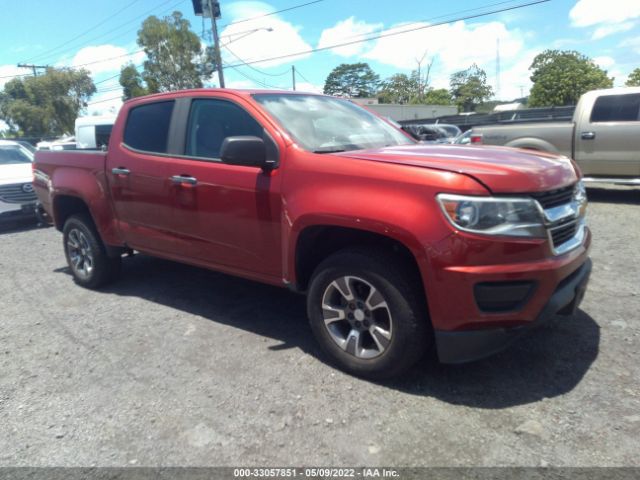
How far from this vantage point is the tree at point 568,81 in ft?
138

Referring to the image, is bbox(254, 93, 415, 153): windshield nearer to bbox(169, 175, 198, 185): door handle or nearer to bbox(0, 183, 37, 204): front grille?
bbox(169, 175, 198, 185): door handle

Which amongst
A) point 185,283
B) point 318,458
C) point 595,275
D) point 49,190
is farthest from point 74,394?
point 595,275

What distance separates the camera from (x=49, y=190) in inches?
214

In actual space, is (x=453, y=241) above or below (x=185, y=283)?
above

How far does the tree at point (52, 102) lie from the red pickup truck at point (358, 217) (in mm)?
53544

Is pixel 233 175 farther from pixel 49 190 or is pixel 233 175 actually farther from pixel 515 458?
pixel 49 190

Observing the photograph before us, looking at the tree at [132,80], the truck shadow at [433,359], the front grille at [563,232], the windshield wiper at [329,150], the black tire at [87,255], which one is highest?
the tree at [132,80]

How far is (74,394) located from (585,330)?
354 cm

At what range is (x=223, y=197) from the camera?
368 cm

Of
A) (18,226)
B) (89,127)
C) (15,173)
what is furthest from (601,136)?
(89,127)

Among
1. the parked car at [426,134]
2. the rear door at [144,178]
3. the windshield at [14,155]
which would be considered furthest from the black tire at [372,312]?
the windshield at [14,155]

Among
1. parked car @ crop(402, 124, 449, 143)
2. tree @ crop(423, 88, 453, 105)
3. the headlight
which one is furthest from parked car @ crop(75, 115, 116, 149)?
tree @ crop(423, 88, 453, 105)

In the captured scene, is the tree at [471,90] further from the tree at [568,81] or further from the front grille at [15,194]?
the front grille at [15,194]

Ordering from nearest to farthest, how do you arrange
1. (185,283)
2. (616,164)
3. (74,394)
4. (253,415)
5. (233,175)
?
(253,415), (74,394), (233,175), (185,283), (616,164)
